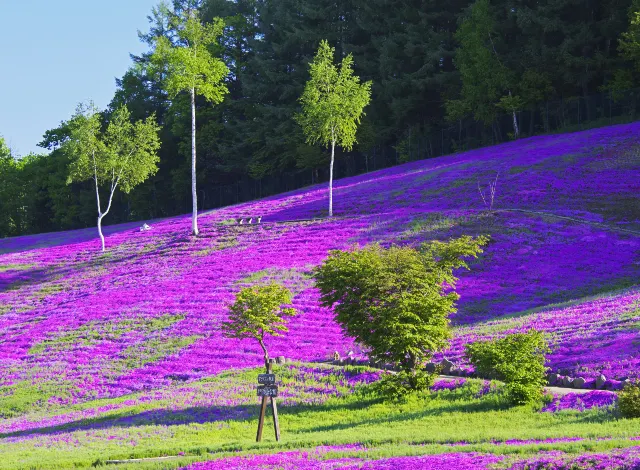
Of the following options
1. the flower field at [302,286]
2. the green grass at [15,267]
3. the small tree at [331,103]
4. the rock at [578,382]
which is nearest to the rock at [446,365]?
the flower field at [302,286]

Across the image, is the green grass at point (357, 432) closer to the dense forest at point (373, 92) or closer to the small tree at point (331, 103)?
the small tree at point (331, 103)

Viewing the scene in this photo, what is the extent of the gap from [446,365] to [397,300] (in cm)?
339

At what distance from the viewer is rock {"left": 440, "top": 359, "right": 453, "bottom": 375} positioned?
28547mm

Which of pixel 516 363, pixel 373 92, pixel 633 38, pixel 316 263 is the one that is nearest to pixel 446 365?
pixel 516 363

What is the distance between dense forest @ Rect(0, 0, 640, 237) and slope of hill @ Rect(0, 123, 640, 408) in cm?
802

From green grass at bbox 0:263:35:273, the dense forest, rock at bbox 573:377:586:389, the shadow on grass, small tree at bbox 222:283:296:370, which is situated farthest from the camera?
the dense forest

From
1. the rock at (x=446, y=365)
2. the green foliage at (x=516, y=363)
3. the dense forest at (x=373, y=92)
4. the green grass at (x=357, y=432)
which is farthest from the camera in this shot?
the dense forest at (x=373, y=92)

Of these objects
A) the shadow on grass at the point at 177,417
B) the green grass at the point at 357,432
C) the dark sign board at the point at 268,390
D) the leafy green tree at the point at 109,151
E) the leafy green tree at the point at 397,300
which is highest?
the leafy green tree at the point at 109,151

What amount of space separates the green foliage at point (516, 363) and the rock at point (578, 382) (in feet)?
3.07

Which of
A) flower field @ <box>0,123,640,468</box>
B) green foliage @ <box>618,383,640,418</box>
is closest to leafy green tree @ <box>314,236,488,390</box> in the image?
flower field @ <box>0,123,640,468</box>

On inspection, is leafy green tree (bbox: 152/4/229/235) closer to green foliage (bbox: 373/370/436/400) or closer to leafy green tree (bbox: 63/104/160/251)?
leafy green tree (bbox: 63/104/160/251)

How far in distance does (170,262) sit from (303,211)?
44.1 ft

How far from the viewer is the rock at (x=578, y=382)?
24.2 meters

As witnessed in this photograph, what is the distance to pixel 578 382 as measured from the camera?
24.3 m
